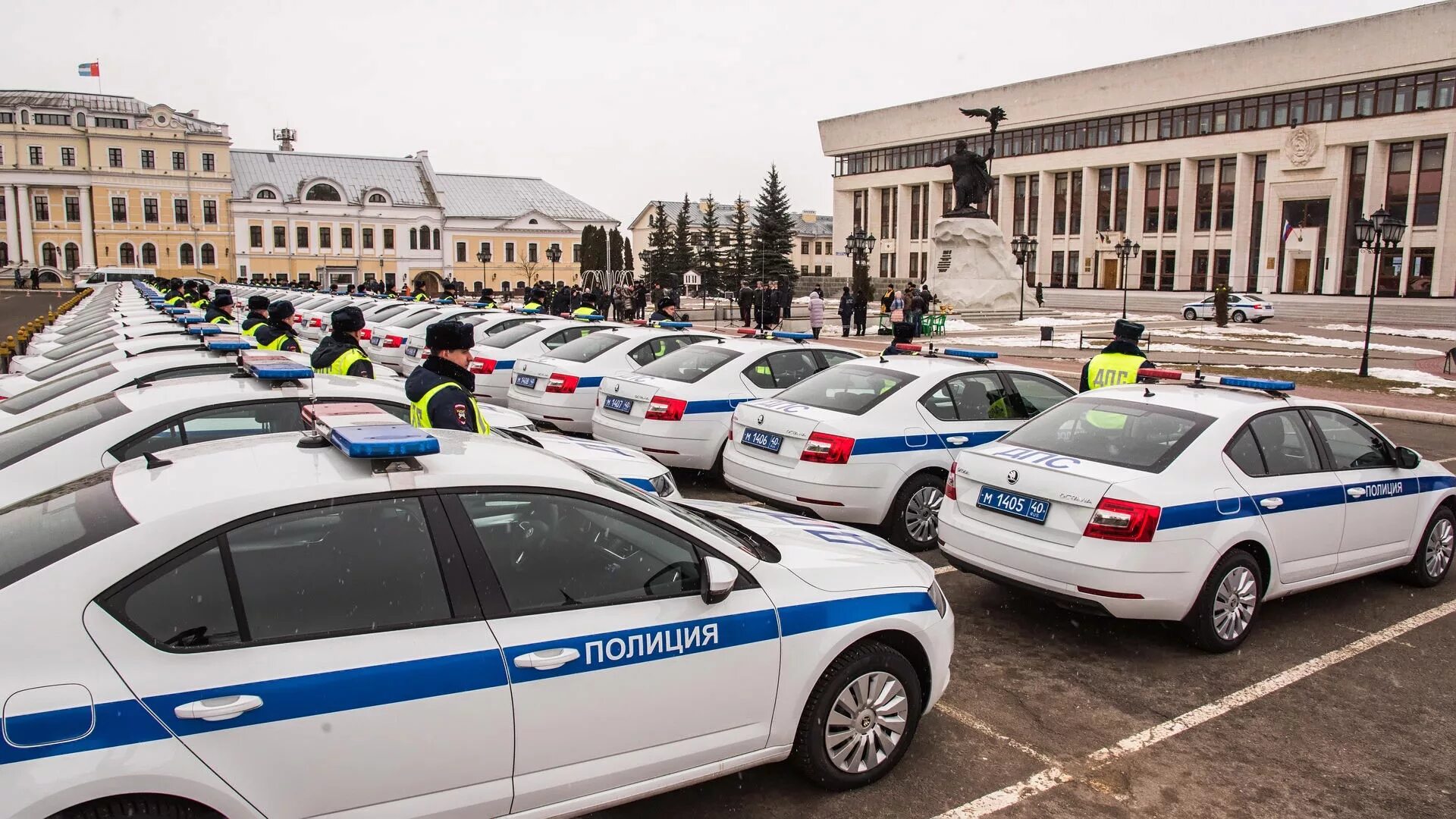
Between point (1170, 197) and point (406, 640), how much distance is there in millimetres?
76740

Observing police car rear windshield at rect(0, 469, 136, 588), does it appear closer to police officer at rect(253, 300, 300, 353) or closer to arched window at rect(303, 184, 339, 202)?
police officer at rect(253, 300, 300, 353)

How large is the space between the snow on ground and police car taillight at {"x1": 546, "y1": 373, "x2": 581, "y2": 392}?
37.1 metres

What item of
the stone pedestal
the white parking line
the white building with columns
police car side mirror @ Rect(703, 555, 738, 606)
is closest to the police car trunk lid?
the white parking line

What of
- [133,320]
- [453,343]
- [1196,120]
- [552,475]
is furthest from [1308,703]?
[1196,120]

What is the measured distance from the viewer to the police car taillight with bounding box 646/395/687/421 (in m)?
9.37

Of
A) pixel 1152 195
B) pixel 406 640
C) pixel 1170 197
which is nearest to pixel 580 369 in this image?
pixel 406 640

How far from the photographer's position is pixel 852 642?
3.97m

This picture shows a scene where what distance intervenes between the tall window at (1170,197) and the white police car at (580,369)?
67.5 metres

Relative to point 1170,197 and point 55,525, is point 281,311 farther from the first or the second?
point 1170,197

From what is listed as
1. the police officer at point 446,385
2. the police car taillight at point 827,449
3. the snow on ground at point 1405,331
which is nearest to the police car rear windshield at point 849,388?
the police car taillight at point 827,449

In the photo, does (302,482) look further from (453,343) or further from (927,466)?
(927,466)

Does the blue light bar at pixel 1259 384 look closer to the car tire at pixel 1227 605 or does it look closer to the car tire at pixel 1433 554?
the car tire at pixel 1227 605

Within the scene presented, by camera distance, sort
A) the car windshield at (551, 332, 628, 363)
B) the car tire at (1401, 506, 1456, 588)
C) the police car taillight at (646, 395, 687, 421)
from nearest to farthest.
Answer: the car tire at (1401, 506, 1456, 588), the police car taillight at (646, 395, 687, 421), the car windshield at (551, 332, 628, 363)

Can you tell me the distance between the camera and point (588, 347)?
11984mm
